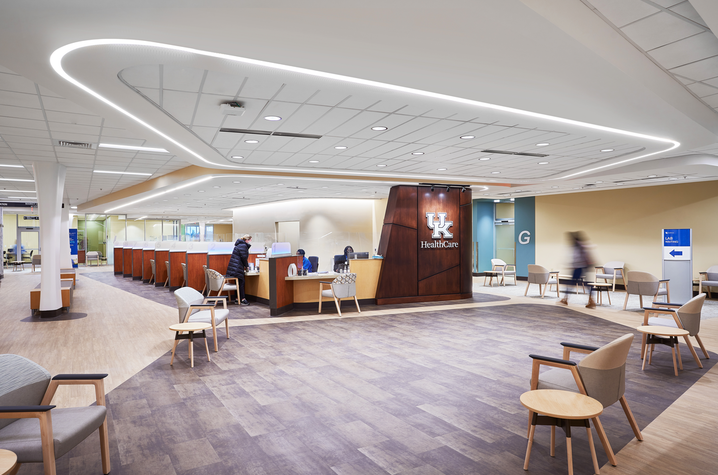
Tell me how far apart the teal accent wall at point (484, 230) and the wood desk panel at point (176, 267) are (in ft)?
37.2

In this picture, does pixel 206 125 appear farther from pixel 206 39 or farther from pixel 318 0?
pixel 318 0

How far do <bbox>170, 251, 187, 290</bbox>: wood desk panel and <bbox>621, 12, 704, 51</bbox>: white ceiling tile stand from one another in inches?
474

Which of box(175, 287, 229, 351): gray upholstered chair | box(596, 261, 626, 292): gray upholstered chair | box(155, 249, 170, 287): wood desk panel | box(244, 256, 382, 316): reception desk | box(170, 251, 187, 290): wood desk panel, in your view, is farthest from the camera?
box(155, 249, 170, 287): wood desk panel

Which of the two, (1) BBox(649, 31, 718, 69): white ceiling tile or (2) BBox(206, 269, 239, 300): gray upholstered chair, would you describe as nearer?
(1) BBox(649, 31, 718, 69): white ceiling tile

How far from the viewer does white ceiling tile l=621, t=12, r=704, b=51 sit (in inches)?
127

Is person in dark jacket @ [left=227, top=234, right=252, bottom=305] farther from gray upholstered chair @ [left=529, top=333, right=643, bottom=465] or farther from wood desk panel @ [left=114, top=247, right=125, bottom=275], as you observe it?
wood desk panel @ [left=114, top=247, right=125, bottom=275]

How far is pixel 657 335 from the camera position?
5.28 meters

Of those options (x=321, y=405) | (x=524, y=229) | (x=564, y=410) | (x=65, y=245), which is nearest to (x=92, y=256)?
(x=65, y=245)

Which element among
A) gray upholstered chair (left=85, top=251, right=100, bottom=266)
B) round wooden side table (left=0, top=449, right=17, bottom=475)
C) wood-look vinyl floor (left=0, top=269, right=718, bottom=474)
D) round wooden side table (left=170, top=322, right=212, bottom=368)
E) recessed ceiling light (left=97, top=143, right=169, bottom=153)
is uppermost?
recessed ceiling light (left=97, top=143, right=169, bottom=153)

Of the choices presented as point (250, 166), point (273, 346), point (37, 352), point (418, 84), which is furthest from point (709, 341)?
point (37, 352)

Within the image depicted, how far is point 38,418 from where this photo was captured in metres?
2.53

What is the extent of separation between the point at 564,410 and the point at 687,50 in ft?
11.1

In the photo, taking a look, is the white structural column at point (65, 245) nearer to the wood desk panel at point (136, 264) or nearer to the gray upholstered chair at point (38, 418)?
the wood desk panel at point (136, 264)

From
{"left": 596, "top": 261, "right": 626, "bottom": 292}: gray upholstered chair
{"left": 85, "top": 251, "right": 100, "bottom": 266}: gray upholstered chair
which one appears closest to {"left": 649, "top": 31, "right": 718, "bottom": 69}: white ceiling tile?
{"left": 596, "top": 261, "right": 626, "bottom": 292}: gray upholstered chair
